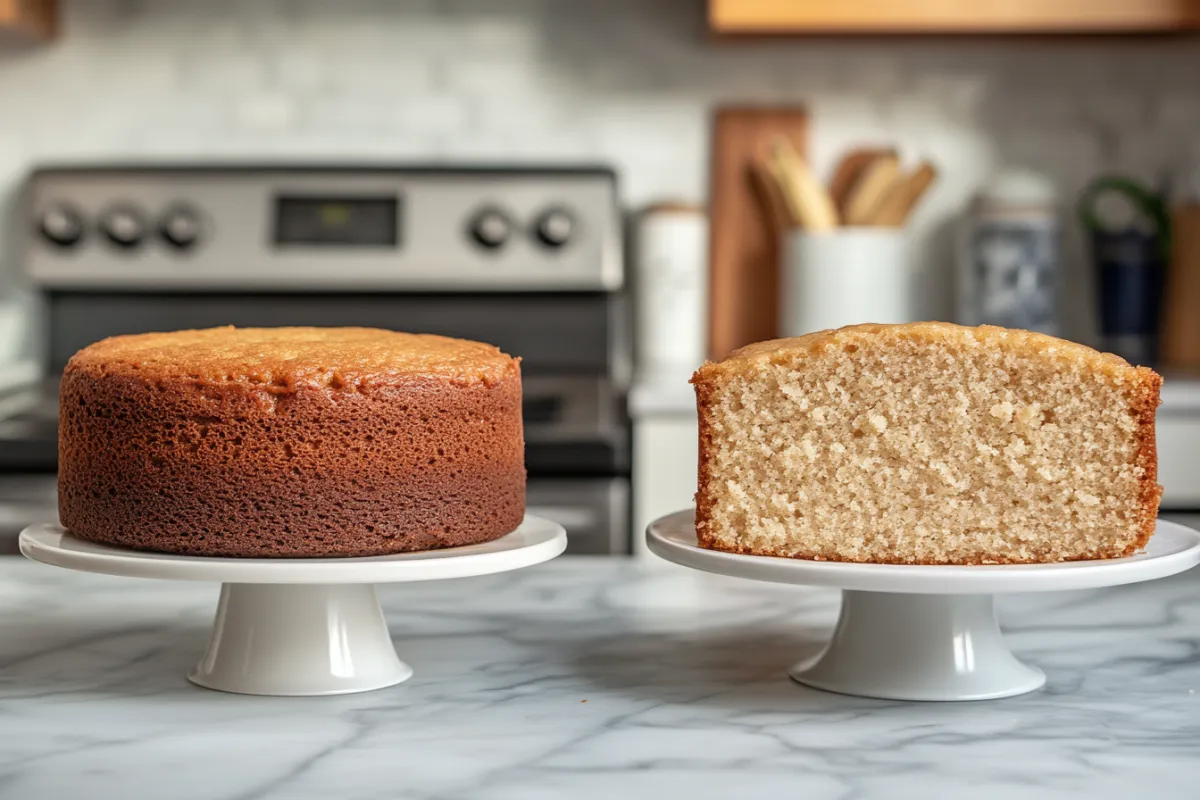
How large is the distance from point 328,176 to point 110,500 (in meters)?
1.60

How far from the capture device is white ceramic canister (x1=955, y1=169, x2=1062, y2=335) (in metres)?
2.42

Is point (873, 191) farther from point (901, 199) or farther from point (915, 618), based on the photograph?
point (915, 618)

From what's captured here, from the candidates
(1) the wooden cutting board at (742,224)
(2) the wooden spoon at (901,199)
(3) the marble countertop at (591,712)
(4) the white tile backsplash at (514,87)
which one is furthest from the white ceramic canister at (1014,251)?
(3) the marble countertop at (591,712)

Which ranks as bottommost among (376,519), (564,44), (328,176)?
(376,519)

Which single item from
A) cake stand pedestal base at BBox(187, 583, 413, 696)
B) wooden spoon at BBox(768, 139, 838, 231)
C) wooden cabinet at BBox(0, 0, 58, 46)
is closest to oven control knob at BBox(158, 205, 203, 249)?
wooden cabinet at BBox(0, 0, 58, 46)

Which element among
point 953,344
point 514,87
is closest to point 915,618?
point 953,344

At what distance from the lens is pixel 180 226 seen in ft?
8.04

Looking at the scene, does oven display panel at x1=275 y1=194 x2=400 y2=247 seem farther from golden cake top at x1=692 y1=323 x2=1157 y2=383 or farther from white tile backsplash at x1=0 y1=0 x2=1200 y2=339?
golden cake top at x1=692 y1=323 x2=1157 y2=383

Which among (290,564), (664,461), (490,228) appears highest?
(490,228)

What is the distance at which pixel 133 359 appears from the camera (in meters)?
0.98

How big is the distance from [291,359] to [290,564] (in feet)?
0.53

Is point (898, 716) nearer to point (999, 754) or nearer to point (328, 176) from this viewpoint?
point (999, 754)

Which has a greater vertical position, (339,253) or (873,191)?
(873,191)

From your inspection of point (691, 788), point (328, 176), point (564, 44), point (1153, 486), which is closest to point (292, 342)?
point (691, 788)
